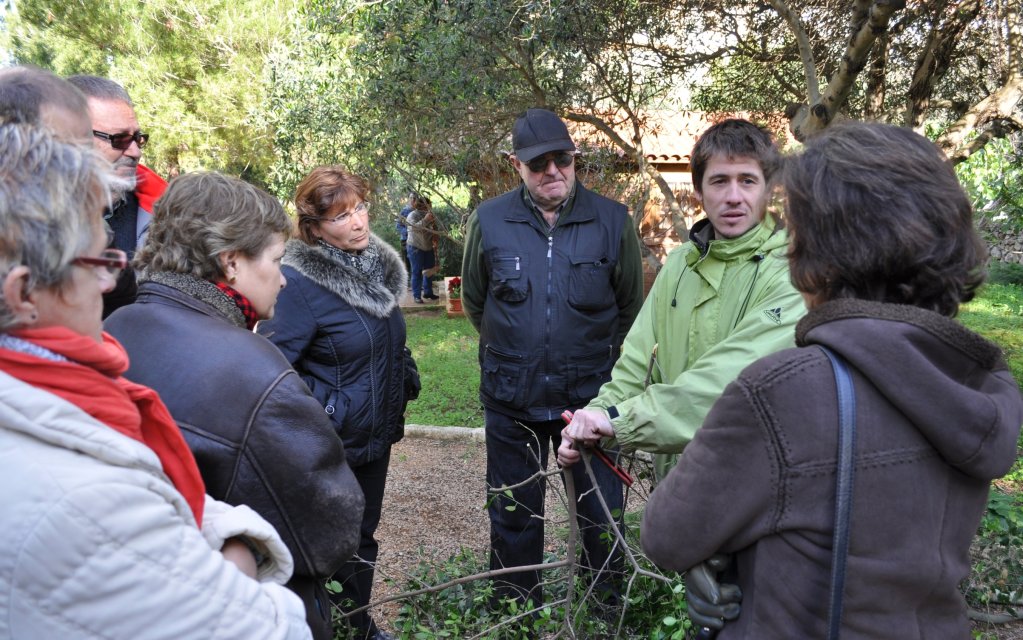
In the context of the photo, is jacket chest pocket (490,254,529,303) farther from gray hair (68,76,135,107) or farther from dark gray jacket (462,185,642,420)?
gray hair (68,76,135,107)

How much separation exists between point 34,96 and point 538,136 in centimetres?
211

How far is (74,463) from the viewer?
3.67ft

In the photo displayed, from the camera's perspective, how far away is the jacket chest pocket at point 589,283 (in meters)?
3.58

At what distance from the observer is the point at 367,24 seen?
564 centimetres

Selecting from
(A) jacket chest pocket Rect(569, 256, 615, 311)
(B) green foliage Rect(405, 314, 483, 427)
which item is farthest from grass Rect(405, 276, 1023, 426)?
(A) jacket chest pocket Rect(569, 256, 615, 311)

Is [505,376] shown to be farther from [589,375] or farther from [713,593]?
[713,593]

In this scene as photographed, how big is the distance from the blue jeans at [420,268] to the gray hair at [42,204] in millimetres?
12251

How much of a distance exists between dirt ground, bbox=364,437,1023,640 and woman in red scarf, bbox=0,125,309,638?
2.83m

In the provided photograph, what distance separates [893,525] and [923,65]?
17.4ft

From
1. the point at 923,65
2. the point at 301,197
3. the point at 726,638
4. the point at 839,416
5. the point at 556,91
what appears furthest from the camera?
the point at 556,91

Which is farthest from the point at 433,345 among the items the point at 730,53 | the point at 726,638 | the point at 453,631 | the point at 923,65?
the point at 726,638

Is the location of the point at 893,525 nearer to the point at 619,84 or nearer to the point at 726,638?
the point at 726,638

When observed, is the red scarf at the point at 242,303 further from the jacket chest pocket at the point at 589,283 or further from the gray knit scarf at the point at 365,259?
the jacket chest pocket at the point at 589,283

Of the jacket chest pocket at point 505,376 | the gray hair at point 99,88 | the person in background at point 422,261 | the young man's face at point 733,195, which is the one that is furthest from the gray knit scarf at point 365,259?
the person in background at point 422,261
